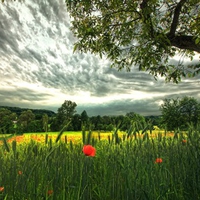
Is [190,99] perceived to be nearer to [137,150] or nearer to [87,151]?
[137,150]

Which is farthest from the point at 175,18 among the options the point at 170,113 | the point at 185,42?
the point at 170,113

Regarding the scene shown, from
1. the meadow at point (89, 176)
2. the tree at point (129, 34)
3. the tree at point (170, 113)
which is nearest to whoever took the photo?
the meadow at point (89, 176)

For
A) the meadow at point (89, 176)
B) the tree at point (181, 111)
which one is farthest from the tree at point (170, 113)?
the meadow at point (89, 176)

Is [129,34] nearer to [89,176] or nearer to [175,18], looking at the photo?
[175,18]

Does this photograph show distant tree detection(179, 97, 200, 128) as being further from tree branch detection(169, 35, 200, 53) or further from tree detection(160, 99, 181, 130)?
tree branch detection(169, 35, 200, 53)

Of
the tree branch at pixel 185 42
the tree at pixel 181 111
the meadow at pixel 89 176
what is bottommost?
the meadow at pixel 89 176

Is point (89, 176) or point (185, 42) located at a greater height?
point (185, 42)

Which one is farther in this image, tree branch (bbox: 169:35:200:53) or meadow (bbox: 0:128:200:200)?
tree branch (bbox: 169:35:200:53)

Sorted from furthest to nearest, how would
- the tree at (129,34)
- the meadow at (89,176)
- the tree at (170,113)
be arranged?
the tree at (170,113)
the tree at (129,34)
the meadow at (89,176)

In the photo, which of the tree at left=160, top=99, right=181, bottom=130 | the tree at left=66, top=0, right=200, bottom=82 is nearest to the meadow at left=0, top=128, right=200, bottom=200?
the tree at left=66, top=0, right=200, bottom=82

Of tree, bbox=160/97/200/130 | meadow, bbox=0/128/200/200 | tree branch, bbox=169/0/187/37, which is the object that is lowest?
meadow, bbox=0/128/200/200

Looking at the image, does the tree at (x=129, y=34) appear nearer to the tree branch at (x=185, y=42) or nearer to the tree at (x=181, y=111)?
the tree branch at (x=185, y=42)

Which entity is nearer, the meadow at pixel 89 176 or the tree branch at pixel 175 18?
the meadow at pixel 89 176

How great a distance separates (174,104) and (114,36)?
8.69 m
